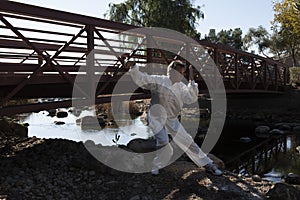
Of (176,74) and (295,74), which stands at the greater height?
(295,74)

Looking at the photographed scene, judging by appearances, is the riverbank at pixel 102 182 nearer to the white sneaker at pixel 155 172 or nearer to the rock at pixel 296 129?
the white sneaker at pixel 155 172

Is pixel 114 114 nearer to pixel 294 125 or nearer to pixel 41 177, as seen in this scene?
pixel 294 125

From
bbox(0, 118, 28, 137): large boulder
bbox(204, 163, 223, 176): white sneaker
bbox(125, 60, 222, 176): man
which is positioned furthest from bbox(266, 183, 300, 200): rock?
bbox(0, 118, 28, 137): large boulder

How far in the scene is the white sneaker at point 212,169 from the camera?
5.69m

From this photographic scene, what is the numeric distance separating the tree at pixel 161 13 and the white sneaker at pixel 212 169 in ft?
70.2

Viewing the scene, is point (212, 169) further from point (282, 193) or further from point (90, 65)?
point (90, 65)

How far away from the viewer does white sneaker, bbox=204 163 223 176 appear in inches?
224

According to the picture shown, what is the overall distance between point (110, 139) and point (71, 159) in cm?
653

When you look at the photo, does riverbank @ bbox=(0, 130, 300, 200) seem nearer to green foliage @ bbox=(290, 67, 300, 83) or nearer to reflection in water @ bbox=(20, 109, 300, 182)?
reflection in water @ bbox=(20, 109, 300, 182)

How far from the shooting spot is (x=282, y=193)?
16.8 feet

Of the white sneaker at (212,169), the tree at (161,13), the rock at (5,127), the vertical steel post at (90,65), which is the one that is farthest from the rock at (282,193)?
the tree at (161,13)

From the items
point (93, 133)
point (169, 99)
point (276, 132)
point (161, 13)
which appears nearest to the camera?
point (169, 99)

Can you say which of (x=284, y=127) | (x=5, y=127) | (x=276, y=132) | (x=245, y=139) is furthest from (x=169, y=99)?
(x=284, y=127)

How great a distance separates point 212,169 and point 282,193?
117cm
